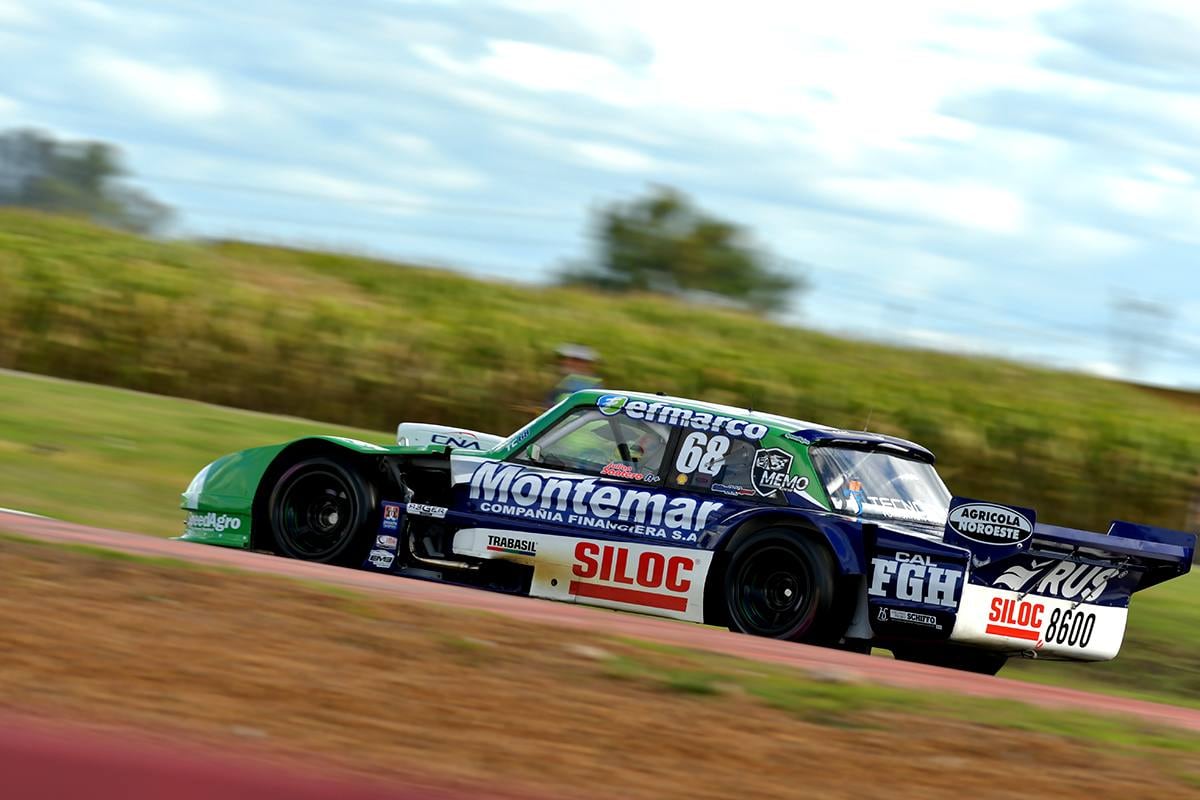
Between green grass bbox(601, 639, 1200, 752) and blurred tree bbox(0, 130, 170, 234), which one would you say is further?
blurred tree bbox(0, 130, 170, 234)

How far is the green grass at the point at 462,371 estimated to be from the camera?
26.3m

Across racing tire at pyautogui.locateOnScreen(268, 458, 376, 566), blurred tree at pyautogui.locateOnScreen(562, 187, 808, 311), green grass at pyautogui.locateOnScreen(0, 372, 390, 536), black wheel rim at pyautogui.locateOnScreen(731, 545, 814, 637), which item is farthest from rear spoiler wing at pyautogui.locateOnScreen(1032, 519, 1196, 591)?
blurred tree at pyautogui.locateOnScreen(562, 187, 808, 311)

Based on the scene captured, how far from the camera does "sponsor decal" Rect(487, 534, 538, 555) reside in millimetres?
10172

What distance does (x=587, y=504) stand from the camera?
10.0 metres

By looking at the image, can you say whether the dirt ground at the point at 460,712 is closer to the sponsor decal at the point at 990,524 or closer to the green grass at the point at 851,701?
the green grass at the point at 851,701

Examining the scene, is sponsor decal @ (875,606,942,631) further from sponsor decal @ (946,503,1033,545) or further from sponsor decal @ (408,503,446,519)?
sponsor decal @ (408,503,446,519)

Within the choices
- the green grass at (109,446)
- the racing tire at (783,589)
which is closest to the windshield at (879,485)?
the racing tire at (783,589)

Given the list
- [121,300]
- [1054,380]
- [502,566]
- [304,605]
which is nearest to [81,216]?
[121,300]

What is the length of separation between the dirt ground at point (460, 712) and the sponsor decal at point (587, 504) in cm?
242

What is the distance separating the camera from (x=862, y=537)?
9180mm

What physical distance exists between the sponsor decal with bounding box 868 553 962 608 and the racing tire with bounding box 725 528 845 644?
0.24m

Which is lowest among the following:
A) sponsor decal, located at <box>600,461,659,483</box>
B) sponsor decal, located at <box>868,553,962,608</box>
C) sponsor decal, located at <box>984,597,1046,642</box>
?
sponsor decal, located at <box>984,597,1046,642</box>

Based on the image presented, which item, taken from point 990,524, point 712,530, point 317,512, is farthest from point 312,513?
point 990,524

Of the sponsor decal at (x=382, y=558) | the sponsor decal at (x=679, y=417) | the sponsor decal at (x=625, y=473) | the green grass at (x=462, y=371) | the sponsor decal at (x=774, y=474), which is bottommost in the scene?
the sponsor decal at (x=382, y=558)
